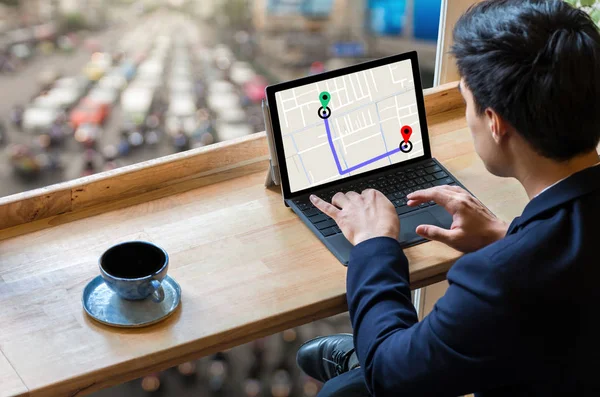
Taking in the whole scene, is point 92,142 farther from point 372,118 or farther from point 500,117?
point 500,117

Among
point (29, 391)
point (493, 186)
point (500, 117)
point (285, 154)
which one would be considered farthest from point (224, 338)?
point (493, 186)

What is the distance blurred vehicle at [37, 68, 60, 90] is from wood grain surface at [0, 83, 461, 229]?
25 centimetres

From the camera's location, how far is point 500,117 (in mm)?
1063

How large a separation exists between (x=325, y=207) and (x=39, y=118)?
686 millimetres

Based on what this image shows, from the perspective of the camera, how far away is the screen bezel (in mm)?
1448

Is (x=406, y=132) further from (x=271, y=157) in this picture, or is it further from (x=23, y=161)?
(x=23, y=161)

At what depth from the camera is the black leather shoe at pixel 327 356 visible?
160 centimetres

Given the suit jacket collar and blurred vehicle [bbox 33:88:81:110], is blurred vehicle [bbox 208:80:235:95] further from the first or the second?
the suit jacket collar

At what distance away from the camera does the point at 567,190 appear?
1.03m

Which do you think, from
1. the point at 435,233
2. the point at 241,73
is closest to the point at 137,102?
the point at 241,73

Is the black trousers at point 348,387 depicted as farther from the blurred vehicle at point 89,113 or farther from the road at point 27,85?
the blurred vehicle at point 89,113

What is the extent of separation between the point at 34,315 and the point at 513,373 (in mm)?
744

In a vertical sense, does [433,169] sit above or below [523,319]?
below

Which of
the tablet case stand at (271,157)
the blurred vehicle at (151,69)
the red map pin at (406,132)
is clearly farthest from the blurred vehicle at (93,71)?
the red map pin at (406,132)
